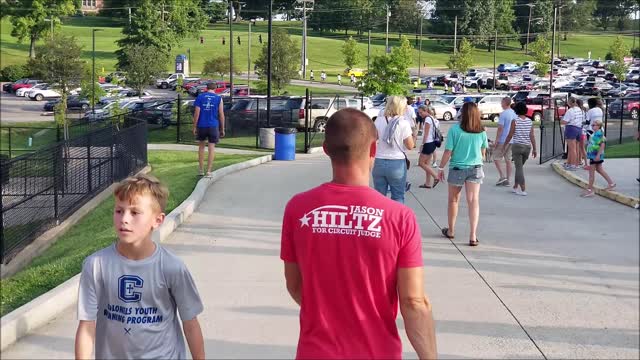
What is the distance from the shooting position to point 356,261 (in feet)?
10.3

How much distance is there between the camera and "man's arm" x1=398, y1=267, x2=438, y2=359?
3.14 metres

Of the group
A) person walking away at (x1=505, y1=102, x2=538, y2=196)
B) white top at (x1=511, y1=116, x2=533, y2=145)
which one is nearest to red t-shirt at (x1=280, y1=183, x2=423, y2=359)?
person walking away at (x1=505, y1=102, x2=538, y2=196)

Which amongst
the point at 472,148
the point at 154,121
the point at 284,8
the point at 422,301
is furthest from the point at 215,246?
the point at 284,8

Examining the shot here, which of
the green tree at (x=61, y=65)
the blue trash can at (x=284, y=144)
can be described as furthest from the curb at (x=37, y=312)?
the green tree at (x=61, y=65)

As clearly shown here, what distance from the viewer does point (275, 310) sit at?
23.4 feet

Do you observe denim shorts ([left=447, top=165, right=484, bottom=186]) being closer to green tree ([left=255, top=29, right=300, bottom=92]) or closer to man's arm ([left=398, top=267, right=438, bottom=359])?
man's arm ([left=398, top=267, right=438, bottom=359])

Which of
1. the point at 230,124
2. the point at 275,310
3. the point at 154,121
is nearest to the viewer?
the point at 275,310

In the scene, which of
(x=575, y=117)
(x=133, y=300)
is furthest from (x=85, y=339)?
(x=575, y=117)

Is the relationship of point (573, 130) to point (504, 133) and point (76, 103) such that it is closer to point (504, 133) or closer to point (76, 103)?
point (504, 133)

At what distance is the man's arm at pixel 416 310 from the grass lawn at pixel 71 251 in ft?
18.5

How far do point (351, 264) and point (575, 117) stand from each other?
15.3 m

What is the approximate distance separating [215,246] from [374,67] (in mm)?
38845

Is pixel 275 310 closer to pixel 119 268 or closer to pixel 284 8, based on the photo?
pixel 119 268

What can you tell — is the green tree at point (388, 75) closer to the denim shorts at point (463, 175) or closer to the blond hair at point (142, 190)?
the denim shorts at point (463, 175)
